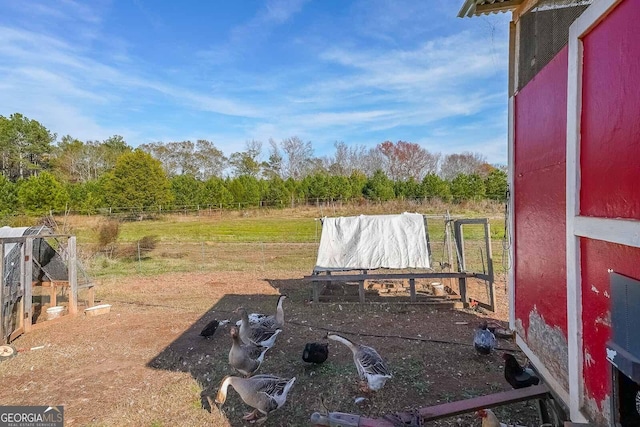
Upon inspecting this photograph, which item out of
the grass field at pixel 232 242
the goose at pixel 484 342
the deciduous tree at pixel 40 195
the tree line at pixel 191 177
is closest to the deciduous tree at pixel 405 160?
the tree line at pixel 191 177

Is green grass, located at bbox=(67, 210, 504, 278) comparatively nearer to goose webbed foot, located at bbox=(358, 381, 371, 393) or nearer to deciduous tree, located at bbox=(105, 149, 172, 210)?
deciduous tree, located at bbox=(105, 149, 172, 210)

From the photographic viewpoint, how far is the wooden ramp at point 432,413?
2336 mm

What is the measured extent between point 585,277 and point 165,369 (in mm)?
4960

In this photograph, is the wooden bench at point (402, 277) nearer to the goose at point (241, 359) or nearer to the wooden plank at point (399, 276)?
the wooden plank at point (399, 276)

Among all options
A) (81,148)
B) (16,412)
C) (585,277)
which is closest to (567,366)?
(585,277)

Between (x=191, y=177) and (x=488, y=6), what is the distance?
32280 mm

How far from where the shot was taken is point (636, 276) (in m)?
1.49

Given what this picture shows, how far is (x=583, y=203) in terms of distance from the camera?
1910mm

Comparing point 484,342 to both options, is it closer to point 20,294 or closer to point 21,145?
point 20,294

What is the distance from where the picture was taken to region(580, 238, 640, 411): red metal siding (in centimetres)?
169

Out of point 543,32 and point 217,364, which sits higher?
point 543,32

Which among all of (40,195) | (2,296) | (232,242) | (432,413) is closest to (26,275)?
(2,296)

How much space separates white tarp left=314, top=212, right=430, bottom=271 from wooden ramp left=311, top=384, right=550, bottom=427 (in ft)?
19.6

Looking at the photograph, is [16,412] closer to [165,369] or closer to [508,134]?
[165,369]
